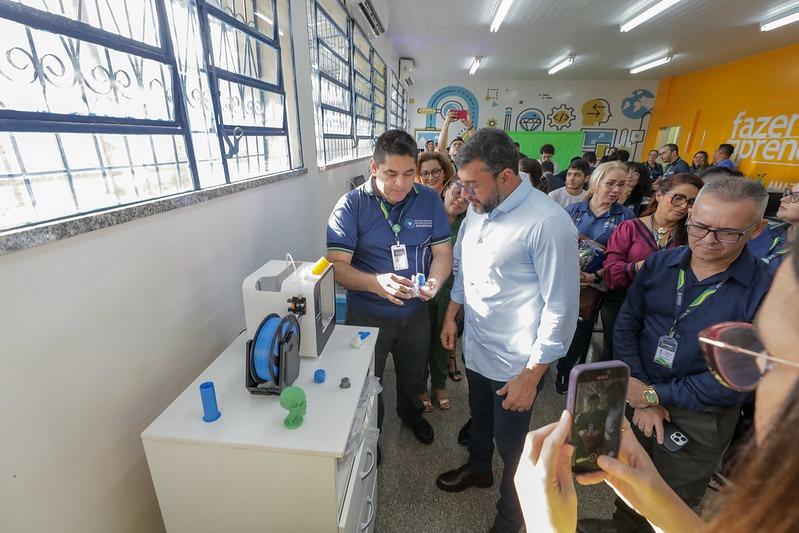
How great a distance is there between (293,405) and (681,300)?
53.9 inches

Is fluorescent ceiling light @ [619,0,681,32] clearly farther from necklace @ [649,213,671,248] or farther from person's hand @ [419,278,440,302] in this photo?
person's hand @ [419,278,440,302]

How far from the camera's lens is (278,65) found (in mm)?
1862

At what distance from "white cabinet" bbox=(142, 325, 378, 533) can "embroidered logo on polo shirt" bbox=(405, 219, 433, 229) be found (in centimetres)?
86

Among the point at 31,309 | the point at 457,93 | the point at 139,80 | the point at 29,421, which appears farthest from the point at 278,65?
the point at 457,93

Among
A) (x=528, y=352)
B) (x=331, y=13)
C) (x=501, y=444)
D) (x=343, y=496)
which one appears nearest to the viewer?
(x=343, y=496)

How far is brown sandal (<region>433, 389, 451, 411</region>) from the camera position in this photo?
2.26m

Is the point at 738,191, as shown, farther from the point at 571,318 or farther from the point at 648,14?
the point at 648,14

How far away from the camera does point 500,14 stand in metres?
4.72

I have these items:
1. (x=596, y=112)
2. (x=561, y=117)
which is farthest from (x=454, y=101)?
(x=596, y=112)

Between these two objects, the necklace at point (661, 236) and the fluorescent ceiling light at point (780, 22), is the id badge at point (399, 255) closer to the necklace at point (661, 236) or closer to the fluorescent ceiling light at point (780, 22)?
the necklace at point (661, 236)

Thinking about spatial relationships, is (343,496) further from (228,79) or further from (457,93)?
(457,93)

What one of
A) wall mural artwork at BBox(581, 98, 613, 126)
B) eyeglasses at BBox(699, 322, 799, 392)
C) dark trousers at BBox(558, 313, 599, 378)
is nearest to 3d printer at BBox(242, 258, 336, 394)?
eyeglasses at BBox(699, 322, 799, 392)

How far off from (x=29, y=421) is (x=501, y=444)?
4.74 feet

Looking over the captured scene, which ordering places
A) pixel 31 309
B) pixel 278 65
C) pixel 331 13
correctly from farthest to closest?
pixel 331 13 → pixel 278 65 → pixel 31 309
